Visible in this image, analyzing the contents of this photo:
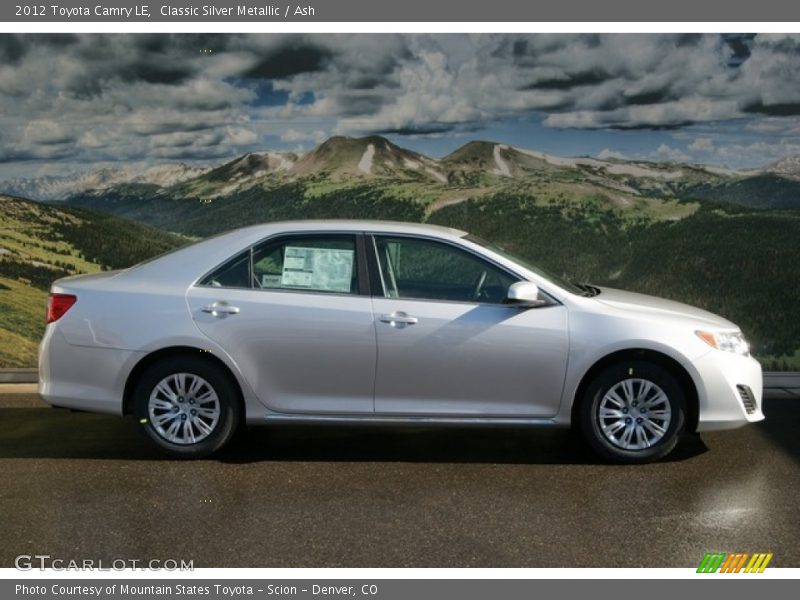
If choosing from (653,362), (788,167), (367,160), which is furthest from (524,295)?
(788,167)

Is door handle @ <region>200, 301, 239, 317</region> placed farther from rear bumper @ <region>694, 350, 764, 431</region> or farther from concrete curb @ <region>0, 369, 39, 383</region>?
concrete curb @ <region>0, 369, 39, 383</region>

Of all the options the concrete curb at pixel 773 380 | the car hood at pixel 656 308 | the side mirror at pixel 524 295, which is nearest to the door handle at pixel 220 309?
the side mirror at pixel 524 295

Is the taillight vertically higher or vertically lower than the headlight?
higher

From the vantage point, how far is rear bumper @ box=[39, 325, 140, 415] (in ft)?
21.7

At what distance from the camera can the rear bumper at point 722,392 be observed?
6.51 m

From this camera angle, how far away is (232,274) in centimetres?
677

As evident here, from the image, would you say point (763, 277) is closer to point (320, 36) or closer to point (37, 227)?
point (320, 36)

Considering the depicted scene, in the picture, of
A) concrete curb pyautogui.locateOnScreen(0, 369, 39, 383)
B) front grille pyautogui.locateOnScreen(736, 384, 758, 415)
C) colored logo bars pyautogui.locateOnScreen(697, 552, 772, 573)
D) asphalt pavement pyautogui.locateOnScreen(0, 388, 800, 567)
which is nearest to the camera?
colored logo bars pyautogui.locateOnScreen(697, 552, 772, 573)

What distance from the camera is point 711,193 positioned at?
35.0ft

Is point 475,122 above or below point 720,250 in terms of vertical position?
above

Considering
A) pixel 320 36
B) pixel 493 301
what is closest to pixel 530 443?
pixel 493 301

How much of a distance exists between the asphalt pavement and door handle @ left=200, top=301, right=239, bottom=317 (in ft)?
3.09

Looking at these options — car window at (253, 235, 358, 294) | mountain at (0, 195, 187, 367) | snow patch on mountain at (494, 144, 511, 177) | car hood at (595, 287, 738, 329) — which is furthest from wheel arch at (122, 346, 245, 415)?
snow patch on mountain at (494, 144, 511, 177)

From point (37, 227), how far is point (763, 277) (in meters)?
7.36
